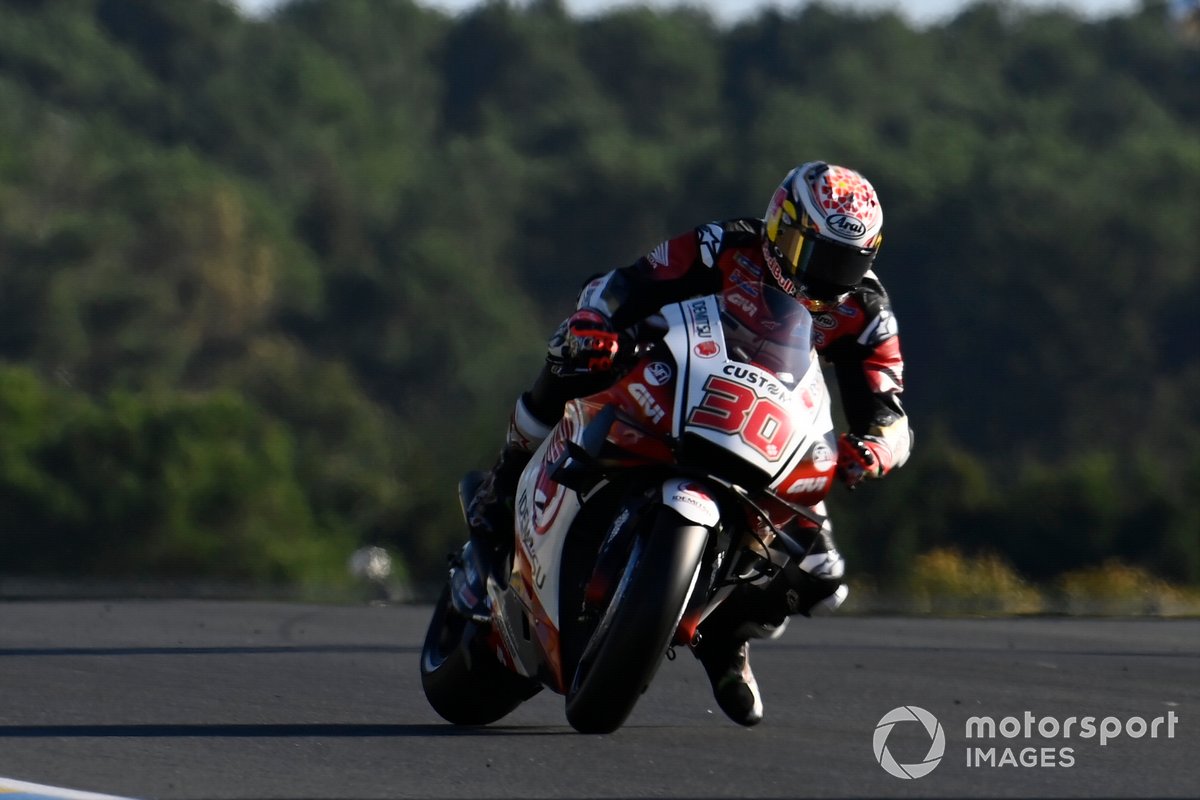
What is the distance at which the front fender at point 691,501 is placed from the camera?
5.78 meters

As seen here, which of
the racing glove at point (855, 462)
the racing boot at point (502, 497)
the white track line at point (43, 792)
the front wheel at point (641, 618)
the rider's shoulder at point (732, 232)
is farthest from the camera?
the racing boot at point (502, 497)

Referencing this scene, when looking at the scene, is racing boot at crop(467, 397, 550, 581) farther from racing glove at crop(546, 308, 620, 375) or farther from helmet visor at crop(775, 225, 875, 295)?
helmet visor at crop(775, 225, 875, 295)

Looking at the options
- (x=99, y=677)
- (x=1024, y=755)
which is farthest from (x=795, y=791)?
(x=99, y=677)

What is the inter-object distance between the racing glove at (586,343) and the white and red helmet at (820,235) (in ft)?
1.77

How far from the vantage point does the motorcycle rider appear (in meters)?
6.35

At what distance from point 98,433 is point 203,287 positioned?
19.3 meters

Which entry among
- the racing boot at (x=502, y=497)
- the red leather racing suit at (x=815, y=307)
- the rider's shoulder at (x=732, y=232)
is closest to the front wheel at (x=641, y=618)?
the red leather racing suit at (x=815, y=307)

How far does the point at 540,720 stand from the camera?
712cm

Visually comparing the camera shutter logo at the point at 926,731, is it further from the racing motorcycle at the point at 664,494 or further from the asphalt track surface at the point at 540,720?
the racing motorcycle at the point at 664,494

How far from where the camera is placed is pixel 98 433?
4953cm

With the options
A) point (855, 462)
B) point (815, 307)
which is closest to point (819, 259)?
point (815, 307)

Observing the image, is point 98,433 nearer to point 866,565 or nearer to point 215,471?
point 215,471

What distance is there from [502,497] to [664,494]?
1139 mm

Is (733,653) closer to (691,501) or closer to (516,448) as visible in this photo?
(516,448)
